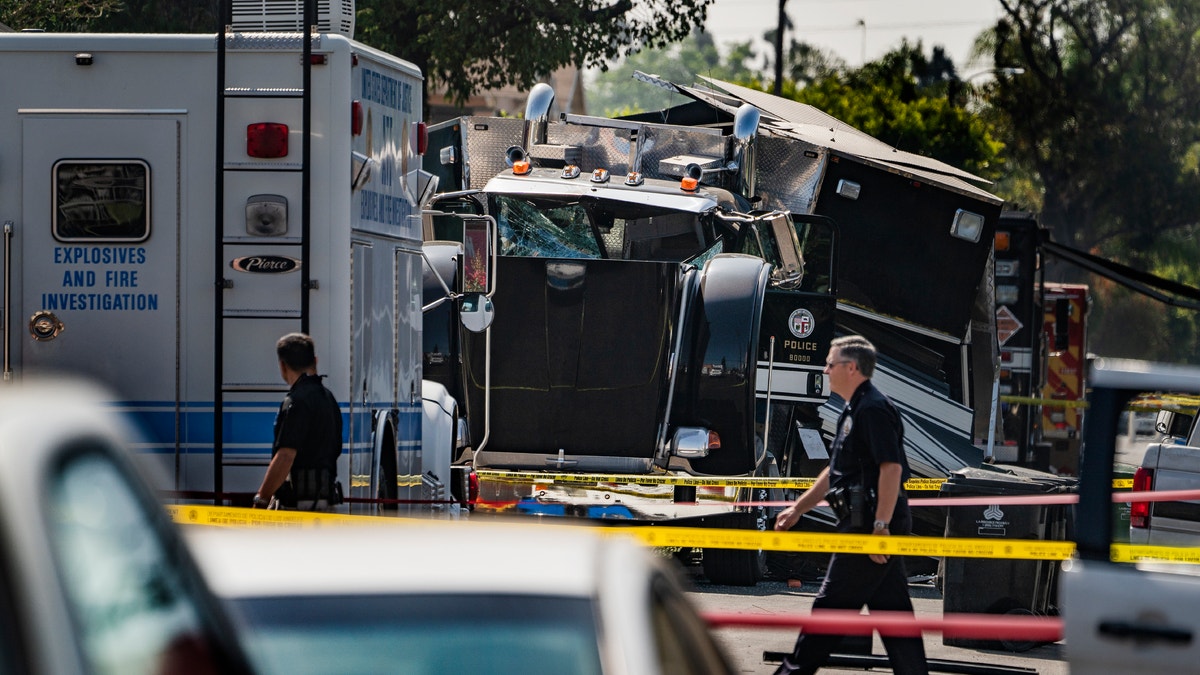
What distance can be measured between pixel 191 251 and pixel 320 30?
142 centimetres

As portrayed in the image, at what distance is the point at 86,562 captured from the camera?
Answer: 1.75 meters

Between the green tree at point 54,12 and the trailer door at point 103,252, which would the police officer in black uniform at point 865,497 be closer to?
the trailer door at point 103,252

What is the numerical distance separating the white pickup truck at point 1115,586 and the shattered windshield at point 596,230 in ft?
25.5

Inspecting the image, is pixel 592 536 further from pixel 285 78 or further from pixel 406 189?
pixel 406 189

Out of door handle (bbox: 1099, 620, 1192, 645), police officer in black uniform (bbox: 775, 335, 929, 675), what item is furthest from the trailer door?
door handle (bbox: 1099, 620, 1192, 645)

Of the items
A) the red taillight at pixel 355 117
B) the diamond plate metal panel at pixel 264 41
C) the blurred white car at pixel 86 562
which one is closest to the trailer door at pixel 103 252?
the diamond plate metal panel at pixel 264 41

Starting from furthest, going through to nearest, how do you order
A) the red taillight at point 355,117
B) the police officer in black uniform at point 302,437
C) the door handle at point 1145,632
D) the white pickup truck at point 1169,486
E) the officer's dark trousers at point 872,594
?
the red taillight at point 355,117 → the white pickup truck at point 1169,486 → the police officer in black uniform at point 302,437 → the officer's dark trousers at point 872,594 → the door handle at point 1145,632

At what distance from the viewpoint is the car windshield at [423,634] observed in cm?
274

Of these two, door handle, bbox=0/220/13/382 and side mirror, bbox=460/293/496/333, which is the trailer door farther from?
side mirror, bbox=460/293/496/333

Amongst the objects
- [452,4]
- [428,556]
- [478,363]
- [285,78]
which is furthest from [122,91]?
[452,4]

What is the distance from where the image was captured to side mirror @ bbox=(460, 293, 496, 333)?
33.6 feet

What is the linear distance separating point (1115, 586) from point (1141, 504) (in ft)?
13.6

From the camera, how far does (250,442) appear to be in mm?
7949

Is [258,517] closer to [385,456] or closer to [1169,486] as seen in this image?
[385,456]
